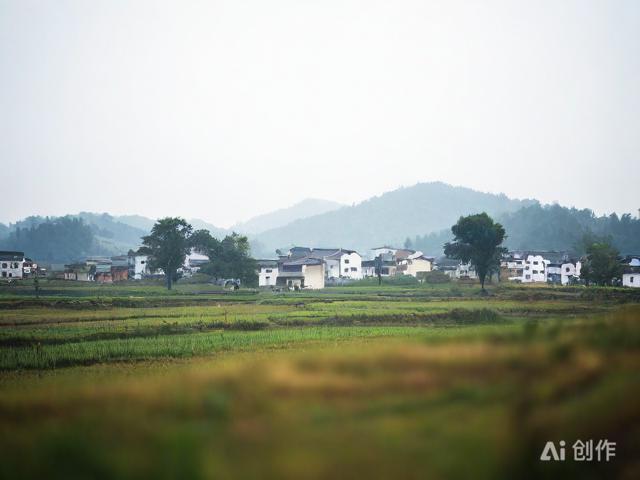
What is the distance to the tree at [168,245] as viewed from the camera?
68625 millimetres

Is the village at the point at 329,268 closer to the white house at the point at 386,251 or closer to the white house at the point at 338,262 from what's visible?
the white house at the point at 338,262

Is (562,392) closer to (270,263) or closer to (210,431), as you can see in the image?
(210,431)

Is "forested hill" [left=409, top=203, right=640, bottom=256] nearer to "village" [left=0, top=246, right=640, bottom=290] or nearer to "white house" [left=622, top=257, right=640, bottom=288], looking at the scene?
"village" [left=0, top=246, right=640, bottom=290]

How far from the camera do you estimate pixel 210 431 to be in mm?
7082

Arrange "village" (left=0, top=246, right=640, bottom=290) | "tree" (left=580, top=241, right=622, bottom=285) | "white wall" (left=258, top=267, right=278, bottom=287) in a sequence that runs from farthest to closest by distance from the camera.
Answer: "white wall" (left=258, top=267, right=278, bottom=287) → "village" (left=0, top=246, right=640, bottom=290) → "tree" (left=580, top=241, right=622, bottom=285)

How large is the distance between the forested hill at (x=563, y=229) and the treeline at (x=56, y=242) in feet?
388

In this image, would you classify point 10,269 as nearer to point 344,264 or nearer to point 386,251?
point 344,264

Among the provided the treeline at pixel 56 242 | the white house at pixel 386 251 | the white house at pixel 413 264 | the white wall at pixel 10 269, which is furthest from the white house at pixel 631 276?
the treeline at pixel 56 242

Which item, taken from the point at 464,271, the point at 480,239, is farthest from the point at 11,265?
the point at 464,271

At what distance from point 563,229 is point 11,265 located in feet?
390

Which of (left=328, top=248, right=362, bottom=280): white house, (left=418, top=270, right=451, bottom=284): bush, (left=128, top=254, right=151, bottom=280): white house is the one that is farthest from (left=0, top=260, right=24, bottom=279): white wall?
(left=418, top=270, right=451, bottom=284): bush

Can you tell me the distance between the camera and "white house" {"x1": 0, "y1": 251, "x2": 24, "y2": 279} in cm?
8493

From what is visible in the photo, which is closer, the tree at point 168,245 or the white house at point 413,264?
the tree at point 168,245

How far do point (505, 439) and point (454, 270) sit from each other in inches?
3582
